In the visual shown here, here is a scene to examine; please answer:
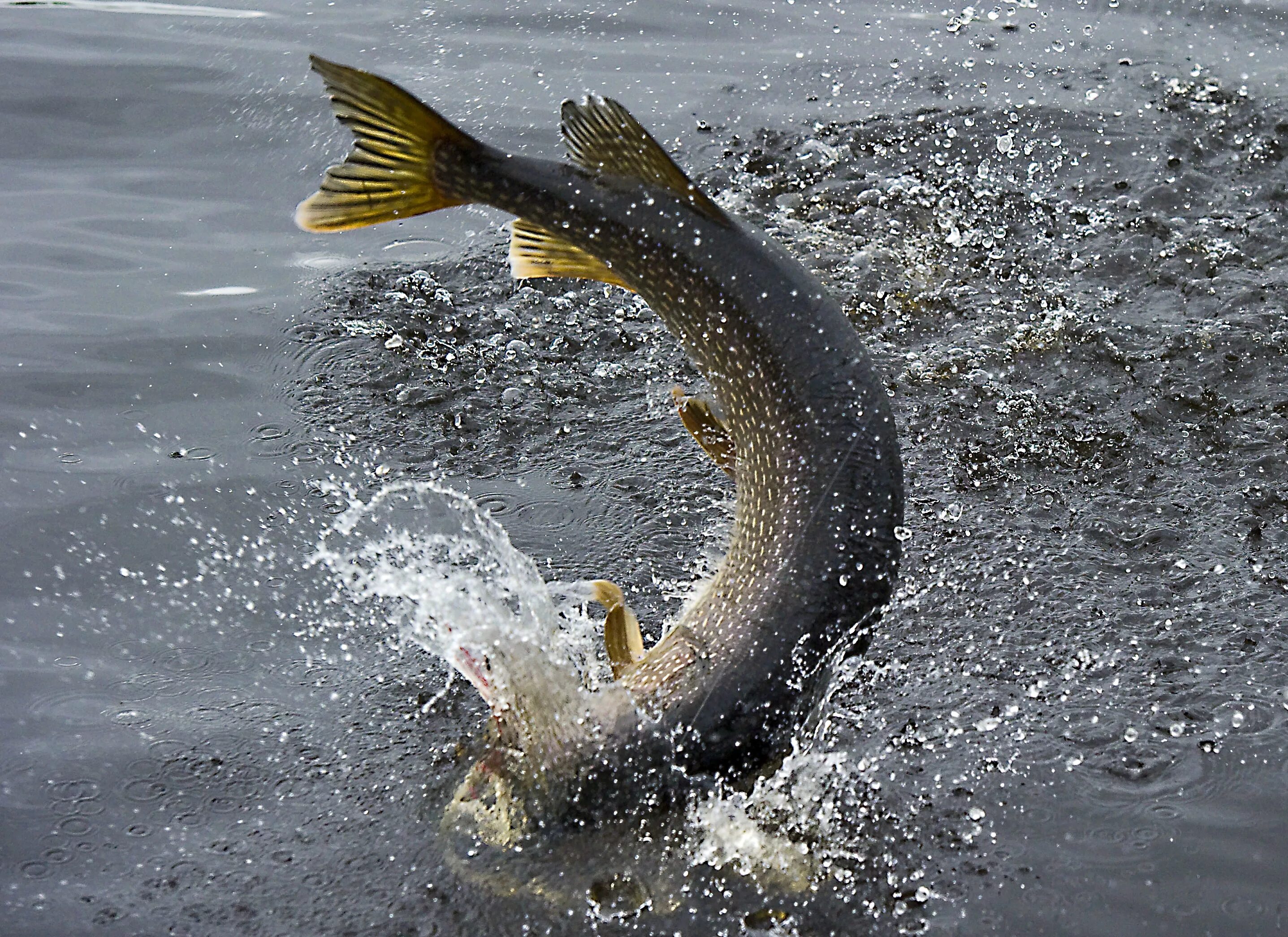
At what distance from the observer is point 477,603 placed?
3785 millimetres

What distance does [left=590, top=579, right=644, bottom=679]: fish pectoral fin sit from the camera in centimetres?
365

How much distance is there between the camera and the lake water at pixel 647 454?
366cm

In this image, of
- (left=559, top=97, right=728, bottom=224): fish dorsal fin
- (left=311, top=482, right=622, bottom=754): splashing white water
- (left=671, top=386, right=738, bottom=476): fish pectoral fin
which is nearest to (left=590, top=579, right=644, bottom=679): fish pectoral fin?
(left=311, top=482, right=622, bottom=754): splashing white water

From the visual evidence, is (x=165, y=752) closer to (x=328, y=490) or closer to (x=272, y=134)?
(x=328, y=490)

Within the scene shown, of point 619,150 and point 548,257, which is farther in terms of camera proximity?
point 548,257

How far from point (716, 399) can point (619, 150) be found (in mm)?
681

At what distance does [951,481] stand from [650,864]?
2088mm

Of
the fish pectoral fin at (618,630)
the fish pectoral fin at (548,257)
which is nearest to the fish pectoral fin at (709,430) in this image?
the fish pectoral fin at (548,257)

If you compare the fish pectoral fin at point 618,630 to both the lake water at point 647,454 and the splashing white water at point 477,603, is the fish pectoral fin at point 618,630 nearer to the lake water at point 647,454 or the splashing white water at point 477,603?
the splashing white water at point 477,603

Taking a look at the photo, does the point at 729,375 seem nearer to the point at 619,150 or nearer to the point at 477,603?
the point at 619,150

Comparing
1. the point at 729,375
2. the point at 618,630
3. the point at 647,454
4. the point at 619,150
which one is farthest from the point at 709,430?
the point at 647,454

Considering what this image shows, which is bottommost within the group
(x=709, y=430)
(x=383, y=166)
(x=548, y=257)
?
(x=709, y=430)

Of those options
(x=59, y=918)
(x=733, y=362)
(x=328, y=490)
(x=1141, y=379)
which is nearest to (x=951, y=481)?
(x=1141, y=379)

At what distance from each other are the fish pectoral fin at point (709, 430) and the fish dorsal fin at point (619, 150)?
0.50m
